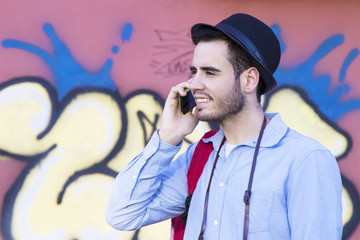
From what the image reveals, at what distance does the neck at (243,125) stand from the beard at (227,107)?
2 centimetres

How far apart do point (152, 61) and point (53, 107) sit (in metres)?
0.88

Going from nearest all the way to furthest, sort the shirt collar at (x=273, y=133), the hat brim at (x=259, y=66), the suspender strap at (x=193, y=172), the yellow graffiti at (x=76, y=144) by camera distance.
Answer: the shirt collar at (x=273, y=133), the hat brim at (x=259, y=66), the suspender strap at (x=193, y=172), the yellow graffiti at (x=76, y=144)

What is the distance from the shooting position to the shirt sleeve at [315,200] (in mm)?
1794

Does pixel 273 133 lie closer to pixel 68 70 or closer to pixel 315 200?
pixel 315 200

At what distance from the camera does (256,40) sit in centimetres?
219

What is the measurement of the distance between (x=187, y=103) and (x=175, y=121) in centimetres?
11

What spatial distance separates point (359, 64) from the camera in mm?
3977

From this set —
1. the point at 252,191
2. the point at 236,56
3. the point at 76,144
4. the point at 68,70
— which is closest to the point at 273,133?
the point at 252,191

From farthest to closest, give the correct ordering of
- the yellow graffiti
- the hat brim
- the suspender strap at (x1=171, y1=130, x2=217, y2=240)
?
the yellow graffiti, the suspender strap at (x1=171, y1=130, x2=217, y2=240), the hat brim

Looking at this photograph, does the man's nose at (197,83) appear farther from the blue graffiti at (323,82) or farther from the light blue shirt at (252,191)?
the blue graffiti at (323,82)

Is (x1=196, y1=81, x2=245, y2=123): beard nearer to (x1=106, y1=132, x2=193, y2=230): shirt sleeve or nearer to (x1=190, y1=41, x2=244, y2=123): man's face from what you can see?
(x1=190, y1=41, x2=244, y2=123): man's face

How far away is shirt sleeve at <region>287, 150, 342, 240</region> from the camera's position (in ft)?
5.89

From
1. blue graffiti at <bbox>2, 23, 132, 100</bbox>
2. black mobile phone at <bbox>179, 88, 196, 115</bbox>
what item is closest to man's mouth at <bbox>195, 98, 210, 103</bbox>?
black mobile phone at <bbox>179, 88, 196, 115</bbox>

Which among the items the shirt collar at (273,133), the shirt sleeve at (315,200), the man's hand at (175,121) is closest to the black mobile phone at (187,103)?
the man's hand at (175,121)
